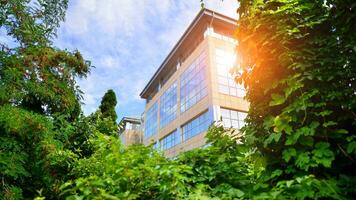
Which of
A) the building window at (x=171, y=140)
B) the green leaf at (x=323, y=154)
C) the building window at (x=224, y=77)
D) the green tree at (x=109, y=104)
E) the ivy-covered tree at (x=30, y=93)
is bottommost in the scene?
the green leaf at (x=323, y=154)

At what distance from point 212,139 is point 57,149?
9.65 ft

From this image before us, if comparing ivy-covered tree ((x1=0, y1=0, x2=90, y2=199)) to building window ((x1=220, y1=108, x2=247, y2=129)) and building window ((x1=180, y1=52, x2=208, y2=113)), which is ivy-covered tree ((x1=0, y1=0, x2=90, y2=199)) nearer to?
building window ((x1=220, y1=108, x2=247, y2=129))

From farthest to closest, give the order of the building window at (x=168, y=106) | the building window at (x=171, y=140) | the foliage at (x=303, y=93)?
the building window at (x=168, y=106)
the building window at (x=171, y=140)
the foliage at (x=303, y=93)

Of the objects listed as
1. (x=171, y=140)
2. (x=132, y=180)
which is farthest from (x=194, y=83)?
(x=132, y=180)

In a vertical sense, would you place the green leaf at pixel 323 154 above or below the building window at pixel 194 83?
below

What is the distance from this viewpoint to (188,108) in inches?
1195

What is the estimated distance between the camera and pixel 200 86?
28.4 meters

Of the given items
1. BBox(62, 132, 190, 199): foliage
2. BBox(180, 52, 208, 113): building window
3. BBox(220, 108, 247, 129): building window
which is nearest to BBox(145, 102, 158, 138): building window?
BBox(180, 52, 208, 113): building window

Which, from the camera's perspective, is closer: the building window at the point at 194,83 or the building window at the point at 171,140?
the building window at the point at 194,83

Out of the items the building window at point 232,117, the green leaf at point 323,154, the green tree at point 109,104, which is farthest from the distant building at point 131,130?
the green leaf at point 323,154

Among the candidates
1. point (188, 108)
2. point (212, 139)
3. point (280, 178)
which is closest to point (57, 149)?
point (212, 139)

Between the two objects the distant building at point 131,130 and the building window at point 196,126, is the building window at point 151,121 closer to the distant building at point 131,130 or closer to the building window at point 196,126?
the distant building at point 131,130

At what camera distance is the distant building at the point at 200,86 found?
2677 cm

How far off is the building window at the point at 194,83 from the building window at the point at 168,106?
2.16 metres
